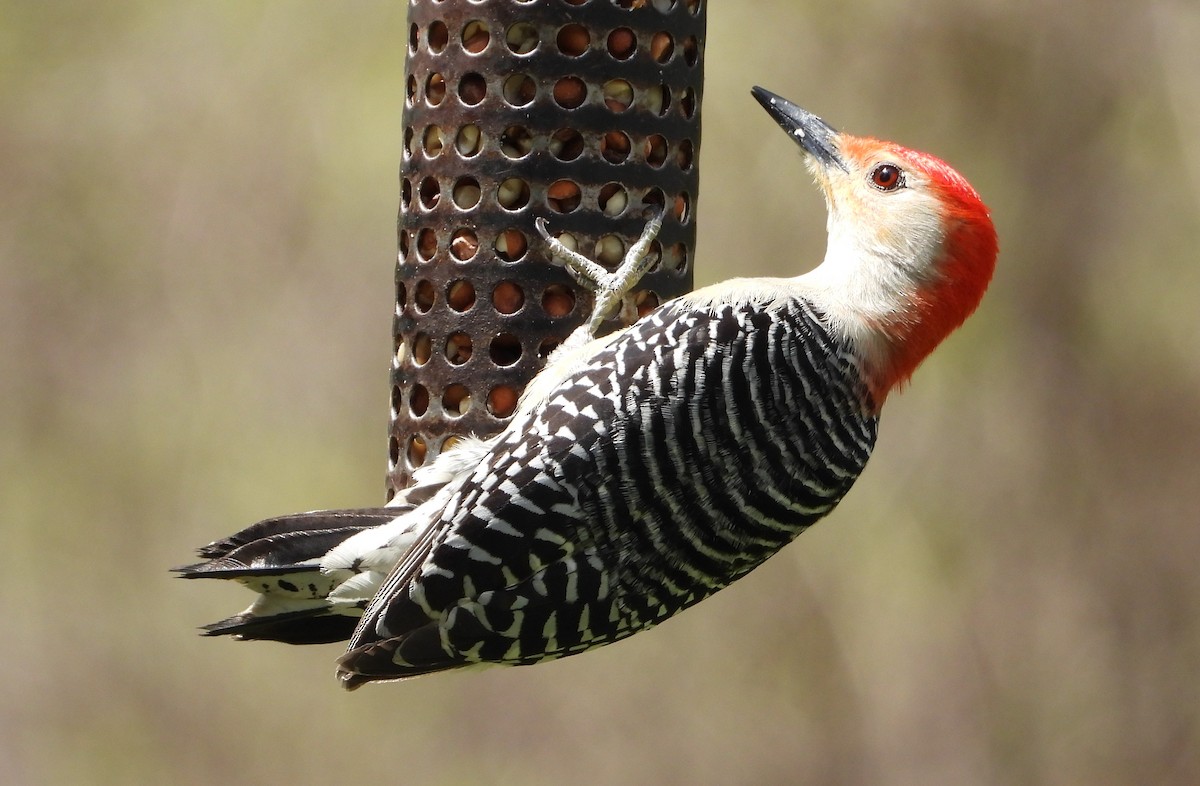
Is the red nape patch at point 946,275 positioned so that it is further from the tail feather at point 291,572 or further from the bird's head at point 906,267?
the tail feather at point 291,572

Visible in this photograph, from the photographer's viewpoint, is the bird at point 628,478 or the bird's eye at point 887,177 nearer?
the bird at point 628,478

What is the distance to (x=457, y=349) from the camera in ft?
15.2

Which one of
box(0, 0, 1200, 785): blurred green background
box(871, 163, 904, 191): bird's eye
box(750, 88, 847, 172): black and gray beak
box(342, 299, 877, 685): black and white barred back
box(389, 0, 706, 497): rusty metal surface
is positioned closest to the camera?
box(342, 299, 877, 685): black and white barred back

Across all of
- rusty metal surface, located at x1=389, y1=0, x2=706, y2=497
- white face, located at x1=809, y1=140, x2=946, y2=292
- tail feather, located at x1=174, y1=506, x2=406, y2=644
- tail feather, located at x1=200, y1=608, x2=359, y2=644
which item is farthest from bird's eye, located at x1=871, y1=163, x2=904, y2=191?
tail feather, located at x1=200, y1=608, x2=359, y2=644

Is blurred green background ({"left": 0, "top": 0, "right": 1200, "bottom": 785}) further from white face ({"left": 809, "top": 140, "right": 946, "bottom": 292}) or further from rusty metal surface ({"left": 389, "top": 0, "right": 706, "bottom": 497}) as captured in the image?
rusty metal surface ({"left": 389, "top": 0, "right": 706, "bottom": 497})

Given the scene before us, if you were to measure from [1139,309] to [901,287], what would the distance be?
570 cm

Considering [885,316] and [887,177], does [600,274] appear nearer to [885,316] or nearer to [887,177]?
[885,316]

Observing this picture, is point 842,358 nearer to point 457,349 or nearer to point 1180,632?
point 457,349

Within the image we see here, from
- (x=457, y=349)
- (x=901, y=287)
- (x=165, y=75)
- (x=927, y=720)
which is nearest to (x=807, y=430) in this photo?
(x=901, y=287)

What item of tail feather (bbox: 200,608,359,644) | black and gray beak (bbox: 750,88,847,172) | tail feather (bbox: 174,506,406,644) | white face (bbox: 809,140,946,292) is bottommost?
tail feather (bbox: 200,608,359,644)

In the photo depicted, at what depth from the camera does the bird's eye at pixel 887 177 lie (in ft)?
15.4

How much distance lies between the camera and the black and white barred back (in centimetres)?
399

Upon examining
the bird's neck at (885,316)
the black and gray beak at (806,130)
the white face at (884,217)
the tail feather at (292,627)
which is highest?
the black and gray beak at (806,130)

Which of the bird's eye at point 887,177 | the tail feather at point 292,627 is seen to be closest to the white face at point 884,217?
the bird's eye at point 887,177
